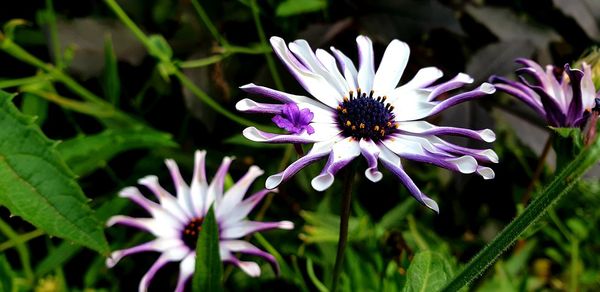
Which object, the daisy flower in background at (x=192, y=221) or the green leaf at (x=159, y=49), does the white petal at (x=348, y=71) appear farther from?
the green leaf at (x=159, y=49)

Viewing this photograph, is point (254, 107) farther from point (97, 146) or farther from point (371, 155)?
point (97, 146)

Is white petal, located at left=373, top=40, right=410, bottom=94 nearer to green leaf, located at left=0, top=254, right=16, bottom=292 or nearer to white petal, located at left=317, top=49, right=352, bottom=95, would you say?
white petal, located at left=317, top=49, right=352, bottom=95

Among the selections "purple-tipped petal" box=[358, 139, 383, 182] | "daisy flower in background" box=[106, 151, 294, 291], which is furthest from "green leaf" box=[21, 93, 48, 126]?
"purple-tipped petal" box=[358, 139, 383, 182]

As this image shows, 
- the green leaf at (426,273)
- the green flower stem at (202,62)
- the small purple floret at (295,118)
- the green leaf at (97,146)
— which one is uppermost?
the green flower stem at (202,62)

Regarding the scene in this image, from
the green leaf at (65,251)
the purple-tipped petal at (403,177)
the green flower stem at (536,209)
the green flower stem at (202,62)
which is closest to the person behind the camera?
the green flower stem at (536,209)

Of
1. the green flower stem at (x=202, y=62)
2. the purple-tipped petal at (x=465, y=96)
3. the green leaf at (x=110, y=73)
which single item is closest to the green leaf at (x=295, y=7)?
the green flower stem at (x=202, y=62)

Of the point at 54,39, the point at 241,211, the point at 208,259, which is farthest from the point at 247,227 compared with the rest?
the point at 54,39

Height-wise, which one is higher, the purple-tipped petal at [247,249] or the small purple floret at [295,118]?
the small purple floret at [295,118]
